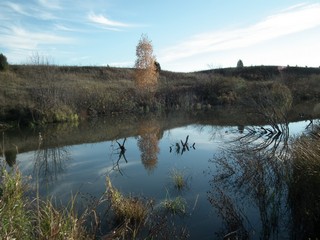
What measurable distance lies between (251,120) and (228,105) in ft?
49.4

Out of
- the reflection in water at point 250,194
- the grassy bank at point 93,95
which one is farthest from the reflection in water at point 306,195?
the grassy bank at point 93,95

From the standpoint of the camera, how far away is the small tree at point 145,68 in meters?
41.1

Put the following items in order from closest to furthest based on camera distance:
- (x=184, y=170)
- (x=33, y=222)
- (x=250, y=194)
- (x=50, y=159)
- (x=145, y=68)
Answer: (x=33, y=222), (x=250, y=194), (x=184, y=170), (x=50, y=159), (x=145, y=68)

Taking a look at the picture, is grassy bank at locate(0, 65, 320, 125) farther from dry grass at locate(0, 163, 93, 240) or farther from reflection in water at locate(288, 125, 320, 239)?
dry grass at locate(0, 163, 93, 240)

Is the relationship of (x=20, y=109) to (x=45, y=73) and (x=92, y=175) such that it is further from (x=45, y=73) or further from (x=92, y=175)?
(x=92, y=175)

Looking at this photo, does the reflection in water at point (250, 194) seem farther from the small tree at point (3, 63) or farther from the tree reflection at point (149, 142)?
the small tree at point (3, 63)

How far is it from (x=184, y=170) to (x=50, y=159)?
6255 mm

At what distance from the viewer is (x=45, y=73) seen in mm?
32719

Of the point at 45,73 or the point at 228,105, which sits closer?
the point at 45,73

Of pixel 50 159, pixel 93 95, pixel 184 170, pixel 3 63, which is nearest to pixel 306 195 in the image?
pixel 184 170

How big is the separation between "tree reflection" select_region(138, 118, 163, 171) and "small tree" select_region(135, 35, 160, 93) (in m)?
12.5

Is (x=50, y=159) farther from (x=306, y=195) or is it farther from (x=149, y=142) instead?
(x=306, y=195)

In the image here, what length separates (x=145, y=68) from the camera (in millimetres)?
42156

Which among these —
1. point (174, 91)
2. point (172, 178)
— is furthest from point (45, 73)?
point (172, 178)
